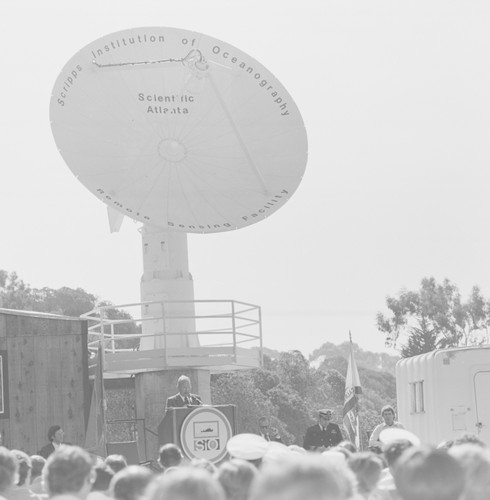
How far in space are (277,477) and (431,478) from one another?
0.89 m

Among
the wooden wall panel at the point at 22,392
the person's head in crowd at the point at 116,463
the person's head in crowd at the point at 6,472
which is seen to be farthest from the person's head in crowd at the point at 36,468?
the wooden wall panel at the point at 22,392

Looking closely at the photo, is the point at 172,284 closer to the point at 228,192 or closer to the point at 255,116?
the point at 228,192

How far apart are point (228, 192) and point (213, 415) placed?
8.75 metres

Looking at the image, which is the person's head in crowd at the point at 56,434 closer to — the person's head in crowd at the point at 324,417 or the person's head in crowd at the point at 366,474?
the person's head in crowd at the point at 324,417

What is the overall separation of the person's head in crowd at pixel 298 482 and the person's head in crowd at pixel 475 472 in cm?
119

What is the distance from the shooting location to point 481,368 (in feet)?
60.9

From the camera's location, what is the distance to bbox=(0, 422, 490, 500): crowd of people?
4035 mm

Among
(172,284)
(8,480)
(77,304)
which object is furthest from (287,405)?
(8,480)

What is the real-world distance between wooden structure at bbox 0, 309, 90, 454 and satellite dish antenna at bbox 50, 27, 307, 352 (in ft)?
12.4

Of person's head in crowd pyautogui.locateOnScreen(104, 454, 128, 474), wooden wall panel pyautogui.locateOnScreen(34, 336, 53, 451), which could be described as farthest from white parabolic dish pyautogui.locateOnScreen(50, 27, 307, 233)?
person's head in crowd pyautogui.locateOnScreen(104, 454, 128, 474)

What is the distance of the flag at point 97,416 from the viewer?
20.4 m

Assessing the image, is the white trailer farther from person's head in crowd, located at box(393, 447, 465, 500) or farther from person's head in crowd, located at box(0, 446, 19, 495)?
person's head in crowd, located at box(393, 447, 465, 500)

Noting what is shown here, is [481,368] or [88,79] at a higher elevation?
[88,79]

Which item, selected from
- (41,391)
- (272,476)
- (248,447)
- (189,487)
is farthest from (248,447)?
(41,391)
